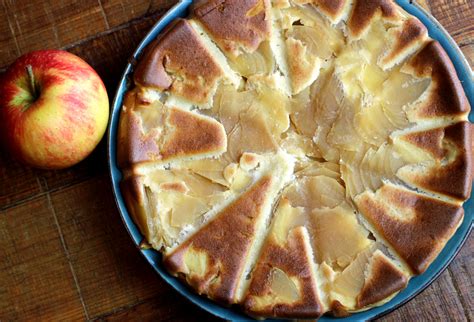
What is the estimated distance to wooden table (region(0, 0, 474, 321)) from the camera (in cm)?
215

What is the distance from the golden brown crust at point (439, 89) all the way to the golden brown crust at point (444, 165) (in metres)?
0.05

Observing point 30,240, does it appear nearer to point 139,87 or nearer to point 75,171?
point 75,171

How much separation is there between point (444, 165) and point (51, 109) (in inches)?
49.7

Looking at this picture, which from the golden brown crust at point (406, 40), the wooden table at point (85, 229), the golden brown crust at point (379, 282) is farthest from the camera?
the wooden table at point (85, 229)

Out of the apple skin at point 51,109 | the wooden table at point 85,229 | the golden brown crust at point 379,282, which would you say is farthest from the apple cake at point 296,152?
the wooden table at point 85,229

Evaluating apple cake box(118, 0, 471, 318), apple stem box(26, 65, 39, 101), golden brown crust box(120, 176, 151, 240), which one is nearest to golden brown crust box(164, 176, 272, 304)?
apple cake box(118, 0, 471, 318)

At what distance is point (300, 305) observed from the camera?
1.86 m

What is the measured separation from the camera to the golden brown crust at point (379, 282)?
1851 millimetres

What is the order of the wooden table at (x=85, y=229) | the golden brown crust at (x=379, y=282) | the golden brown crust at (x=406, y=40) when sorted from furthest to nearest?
the wooden table at (x=85, y=229)
the golden brown crust at (x=406, y=40)
the golden brown crust at (x=379, y=282)

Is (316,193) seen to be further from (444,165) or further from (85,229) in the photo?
(85,229)

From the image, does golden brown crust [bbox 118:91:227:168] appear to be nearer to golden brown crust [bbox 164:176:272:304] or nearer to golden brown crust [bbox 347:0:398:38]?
golden brown crust [bbox 164:176:272:304]

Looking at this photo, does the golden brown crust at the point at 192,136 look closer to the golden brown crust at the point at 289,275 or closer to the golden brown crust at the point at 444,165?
the golden brown crust at the point at 289,275

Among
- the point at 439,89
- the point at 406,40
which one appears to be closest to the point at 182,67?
the point at 406,40

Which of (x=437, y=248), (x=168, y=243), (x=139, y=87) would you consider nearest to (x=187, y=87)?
(x=139, y=87)
